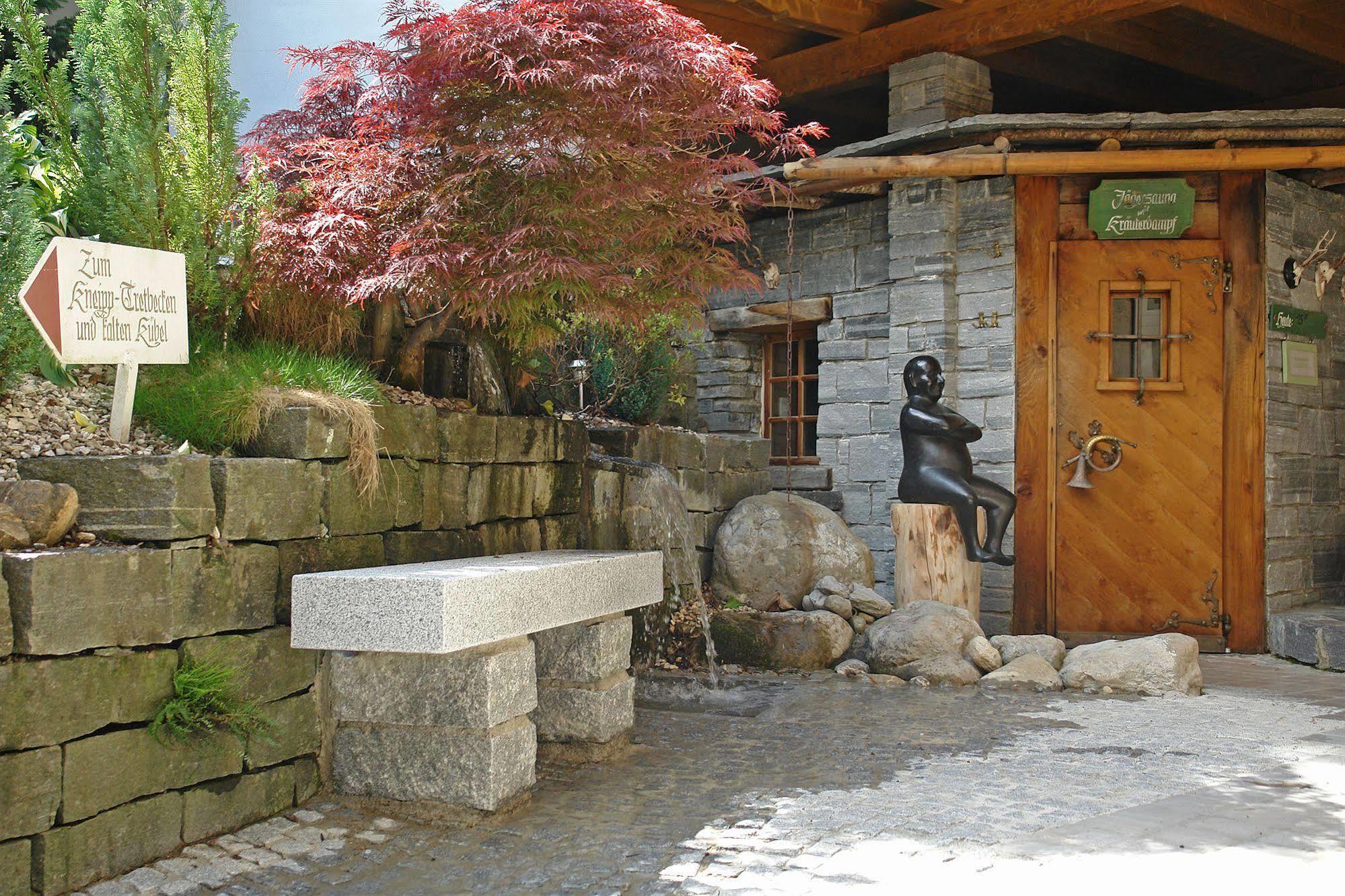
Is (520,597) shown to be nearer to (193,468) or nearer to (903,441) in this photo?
(193,468)

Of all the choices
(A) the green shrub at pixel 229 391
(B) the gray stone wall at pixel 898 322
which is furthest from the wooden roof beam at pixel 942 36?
(A) the green shrub at pixel 229 391

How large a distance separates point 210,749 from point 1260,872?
10.1ft

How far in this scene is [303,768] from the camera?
3.96 meters

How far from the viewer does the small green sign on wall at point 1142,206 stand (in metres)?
7.31

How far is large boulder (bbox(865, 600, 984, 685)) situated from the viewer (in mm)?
6137

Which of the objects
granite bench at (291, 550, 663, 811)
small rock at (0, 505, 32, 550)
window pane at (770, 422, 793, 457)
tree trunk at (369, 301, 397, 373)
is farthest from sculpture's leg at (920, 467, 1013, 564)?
small rock at (0, 505, 32, 550)

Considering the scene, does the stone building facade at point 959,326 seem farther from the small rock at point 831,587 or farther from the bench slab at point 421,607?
the bench slab at point 421,607

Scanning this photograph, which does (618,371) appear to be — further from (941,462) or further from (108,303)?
(108,303)

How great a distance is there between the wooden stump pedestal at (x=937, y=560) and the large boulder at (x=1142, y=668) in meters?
0.81

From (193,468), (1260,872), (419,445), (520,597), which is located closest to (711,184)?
(419,445)

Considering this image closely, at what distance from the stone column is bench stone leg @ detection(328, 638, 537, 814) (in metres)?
5.16

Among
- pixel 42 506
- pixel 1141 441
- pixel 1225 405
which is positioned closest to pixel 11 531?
pixel 42 506

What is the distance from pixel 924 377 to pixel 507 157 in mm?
3207

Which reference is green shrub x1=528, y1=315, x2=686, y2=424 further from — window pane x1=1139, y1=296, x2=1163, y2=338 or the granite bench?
the granite bench
